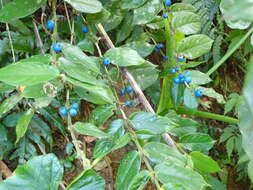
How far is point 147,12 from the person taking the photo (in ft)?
3.62

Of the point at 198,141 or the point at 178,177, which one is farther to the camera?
the point at 198,141

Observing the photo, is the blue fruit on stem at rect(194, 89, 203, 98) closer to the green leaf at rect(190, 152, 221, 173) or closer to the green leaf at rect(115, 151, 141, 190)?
the green leaf at rect(190, 152, 221, 173)

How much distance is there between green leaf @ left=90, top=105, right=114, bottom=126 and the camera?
35.2 inches

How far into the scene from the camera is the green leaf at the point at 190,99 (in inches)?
39.7

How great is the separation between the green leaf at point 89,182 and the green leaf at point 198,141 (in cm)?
36

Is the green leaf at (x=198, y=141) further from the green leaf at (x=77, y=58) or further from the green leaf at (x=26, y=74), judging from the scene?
the green leaf at (x=26, y=74)

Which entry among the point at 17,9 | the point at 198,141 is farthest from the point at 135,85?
the point at 17,9

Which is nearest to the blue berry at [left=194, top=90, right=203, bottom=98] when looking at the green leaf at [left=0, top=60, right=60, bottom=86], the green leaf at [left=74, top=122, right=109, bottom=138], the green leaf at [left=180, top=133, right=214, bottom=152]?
the green leaf at [left=180, top=133, right=214, bottom=152]

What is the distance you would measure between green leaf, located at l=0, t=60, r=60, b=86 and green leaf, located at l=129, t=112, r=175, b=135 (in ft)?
0.80

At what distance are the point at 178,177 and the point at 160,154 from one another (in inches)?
3.2

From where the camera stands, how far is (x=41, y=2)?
3.16 ft

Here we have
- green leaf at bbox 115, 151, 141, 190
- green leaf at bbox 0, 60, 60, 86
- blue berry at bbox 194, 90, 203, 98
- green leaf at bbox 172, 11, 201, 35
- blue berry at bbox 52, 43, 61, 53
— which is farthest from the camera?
green leaf at bbox 172, 11, 201, 35

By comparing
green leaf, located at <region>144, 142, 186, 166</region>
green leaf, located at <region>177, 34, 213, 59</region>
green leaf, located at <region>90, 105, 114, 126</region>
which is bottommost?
green leaf, located at <region>90, 105, 114, 126</region>

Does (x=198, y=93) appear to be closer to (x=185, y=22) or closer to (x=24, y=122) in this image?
(x=185, y=22)
